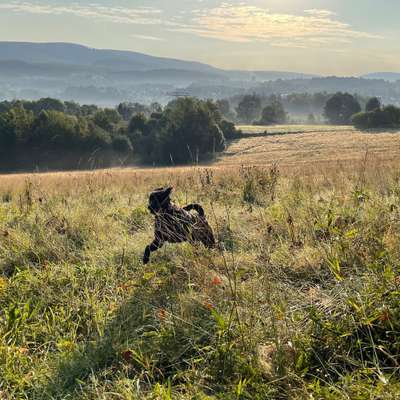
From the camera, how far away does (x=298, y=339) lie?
246 cm

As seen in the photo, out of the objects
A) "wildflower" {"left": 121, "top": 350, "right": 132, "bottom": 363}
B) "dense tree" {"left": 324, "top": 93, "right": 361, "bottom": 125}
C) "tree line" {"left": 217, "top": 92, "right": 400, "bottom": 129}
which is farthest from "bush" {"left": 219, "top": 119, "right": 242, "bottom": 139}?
"wildflower" {"left": 121, "top": 350, "right": 132, "bottom": 363}

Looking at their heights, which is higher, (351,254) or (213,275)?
(351,254)

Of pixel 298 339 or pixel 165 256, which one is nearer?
pixel 298 339

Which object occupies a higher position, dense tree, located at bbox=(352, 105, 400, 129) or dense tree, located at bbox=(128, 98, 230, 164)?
dense tree, located at bbox=(352, 105, 400, 129)

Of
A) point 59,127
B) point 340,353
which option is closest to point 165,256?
point 340,353

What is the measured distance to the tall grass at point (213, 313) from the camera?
2.30m

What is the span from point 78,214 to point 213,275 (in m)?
2.87

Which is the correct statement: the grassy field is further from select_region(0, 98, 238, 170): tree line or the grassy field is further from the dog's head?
select_region(0, 98, 238, 170): tree line

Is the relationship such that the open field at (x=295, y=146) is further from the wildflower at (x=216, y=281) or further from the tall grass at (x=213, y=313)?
the wildflower at (x=216, y=281)

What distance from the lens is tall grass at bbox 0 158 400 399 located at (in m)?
2.30

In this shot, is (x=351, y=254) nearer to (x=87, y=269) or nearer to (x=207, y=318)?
(x=207, y=318)

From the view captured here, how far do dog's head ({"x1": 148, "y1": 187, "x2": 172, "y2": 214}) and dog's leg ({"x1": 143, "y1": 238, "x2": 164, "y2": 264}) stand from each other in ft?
1.03

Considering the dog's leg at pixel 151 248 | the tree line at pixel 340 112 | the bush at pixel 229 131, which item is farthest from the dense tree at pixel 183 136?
the dog's leg at pixel 151 248

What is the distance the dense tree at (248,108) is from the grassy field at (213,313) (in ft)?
390
